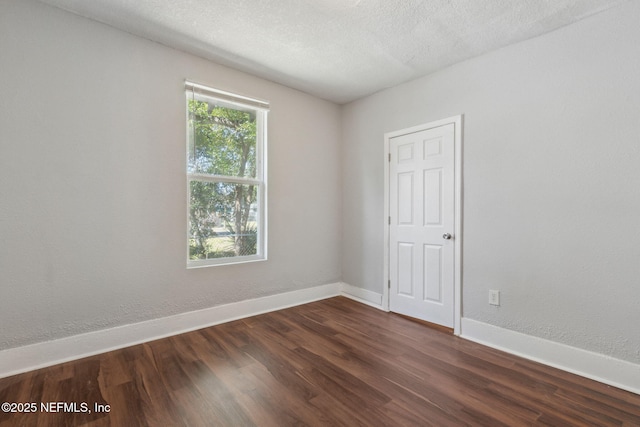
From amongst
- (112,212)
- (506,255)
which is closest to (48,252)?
(112,212)

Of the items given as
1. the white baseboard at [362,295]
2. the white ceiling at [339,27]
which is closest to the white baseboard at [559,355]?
the white baseboard at [362,295]

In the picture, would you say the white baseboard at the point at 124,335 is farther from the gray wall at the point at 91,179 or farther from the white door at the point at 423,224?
the white door at the point at 423,224

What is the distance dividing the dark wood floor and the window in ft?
2.95

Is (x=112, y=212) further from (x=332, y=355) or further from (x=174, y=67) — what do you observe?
(x=332, y=355)

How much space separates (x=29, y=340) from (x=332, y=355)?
2.20 meters

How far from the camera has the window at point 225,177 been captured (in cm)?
288

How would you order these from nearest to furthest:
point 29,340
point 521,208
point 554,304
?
point 29,340
point 554,304
point 521,208

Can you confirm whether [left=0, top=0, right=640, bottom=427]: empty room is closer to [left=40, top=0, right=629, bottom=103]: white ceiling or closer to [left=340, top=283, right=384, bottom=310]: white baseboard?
[left=40, top=0, right=629, bottom=103]: white ceiling

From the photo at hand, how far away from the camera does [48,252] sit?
2.16 meters

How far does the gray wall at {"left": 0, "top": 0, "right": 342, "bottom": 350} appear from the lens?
2064 millimetres

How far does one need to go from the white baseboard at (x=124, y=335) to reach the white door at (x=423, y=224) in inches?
52.9

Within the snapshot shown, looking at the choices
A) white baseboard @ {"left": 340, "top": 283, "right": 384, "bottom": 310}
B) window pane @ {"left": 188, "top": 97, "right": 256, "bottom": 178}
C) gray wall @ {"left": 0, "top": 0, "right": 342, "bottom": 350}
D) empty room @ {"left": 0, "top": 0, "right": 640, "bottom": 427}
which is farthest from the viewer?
white baseboard @ {"left": 340, "top": 283, "right": 384, "bottom": 310}

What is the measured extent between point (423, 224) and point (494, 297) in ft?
3.05

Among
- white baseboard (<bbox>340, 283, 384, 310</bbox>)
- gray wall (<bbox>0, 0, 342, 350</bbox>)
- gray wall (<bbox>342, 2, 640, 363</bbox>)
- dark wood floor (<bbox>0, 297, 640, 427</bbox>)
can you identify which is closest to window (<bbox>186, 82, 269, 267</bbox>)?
gray wall (<bbox>0, 0, 342, 350</bbox>)
